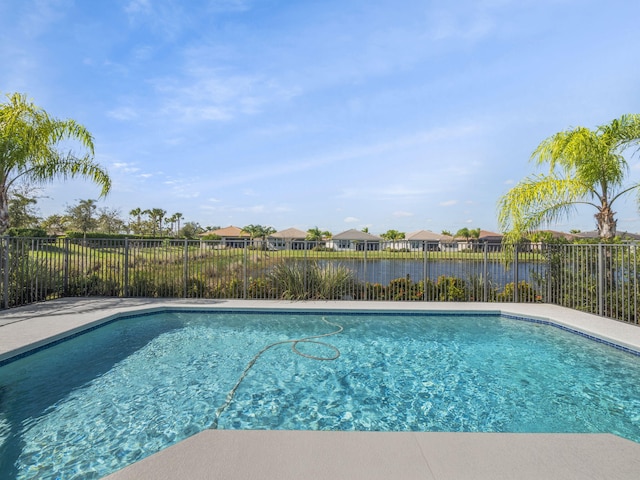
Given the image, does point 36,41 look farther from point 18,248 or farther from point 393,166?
point 393,166

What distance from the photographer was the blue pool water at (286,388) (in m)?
2.99

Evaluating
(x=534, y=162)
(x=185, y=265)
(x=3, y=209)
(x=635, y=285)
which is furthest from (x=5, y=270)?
(x=635, y=285)

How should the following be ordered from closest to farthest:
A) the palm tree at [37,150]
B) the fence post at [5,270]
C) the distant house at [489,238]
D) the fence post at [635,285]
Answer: the fence post at [635,285]
the fence post at [5,270]
the palm tree at [37,150]
the distant house at [489,238]

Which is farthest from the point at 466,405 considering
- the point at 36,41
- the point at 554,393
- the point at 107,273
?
the point at 36,41

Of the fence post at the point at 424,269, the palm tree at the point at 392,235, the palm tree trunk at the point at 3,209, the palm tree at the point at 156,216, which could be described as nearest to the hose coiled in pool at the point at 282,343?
the fence post at the point at 424,269

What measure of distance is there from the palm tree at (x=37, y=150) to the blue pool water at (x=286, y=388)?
4.77 m

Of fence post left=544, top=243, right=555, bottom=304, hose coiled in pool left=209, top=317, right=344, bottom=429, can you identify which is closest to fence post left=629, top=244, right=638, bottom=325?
fence post left=544, top=243, right=555, bottom=304

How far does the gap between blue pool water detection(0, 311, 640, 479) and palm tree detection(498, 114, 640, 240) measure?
3172 millimetres

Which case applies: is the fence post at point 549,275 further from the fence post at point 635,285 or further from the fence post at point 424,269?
the fence post at point 424,269

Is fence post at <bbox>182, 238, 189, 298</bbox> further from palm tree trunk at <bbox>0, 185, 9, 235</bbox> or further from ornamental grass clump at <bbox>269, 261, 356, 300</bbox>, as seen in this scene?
palm tree trunk at <bbox>0, 185, 9, 235</bbox>

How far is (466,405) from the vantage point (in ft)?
11.7

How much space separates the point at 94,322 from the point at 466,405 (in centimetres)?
637

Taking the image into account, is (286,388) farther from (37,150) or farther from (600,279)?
(37,150)

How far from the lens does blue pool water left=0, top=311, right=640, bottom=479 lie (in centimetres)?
299
